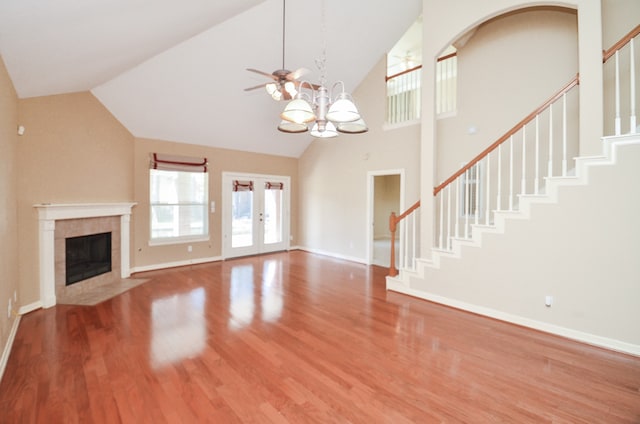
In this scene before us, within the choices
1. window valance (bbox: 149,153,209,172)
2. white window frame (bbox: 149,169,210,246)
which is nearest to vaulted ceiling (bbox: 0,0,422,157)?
window valance (bbox: 149,153,209,172)

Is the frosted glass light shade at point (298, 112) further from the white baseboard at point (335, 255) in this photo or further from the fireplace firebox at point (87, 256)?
the white baseboard at point (335, 255)

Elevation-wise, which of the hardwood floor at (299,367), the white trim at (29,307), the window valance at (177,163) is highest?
the window valance at (177,163)

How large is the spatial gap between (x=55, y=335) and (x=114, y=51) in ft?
10.5

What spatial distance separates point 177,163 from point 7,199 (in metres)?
3.18

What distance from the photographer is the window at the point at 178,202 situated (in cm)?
596

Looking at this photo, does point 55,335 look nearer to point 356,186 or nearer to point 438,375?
point 438,375

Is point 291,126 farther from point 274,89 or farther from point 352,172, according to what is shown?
point 352,172

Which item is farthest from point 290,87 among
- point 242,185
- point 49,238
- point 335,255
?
point 335,255

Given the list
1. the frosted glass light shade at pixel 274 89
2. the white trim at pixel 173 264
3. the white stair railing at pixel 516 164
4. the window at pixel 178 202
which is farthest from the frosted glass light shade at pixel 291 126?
the white trim at pixel 173 264

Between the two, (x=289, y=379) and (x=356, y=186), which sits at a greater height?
(x=356, y=186)

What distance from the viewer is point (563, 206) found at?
10.4 feet

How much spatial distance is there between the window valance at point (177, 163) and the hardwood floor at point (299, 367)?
9.29 ft

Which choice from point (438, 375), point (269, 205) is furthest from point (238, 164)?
point (438, 375)

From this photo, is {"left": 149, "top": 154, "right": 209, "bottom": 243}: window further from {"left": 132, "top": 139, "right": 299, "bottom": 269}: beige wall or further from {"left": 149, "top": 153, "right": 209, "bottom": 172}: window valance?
{"left": 132, "top": 139, "right": 299, "bottom": 269}: beige wall
